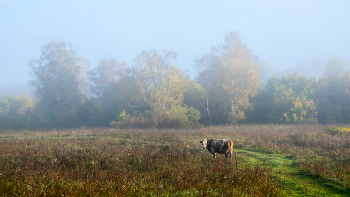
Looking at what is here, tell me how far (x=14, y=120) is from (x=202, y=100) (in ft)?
119

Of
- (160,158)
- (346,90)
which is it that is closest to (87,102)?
(160,158)

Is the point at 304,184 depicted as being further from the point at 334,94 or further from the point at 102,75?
the point at 102,75

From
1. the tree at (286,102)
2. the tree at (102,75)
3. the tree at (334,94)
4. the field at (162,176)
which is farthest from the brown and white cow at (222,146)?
the tree at (102,75)

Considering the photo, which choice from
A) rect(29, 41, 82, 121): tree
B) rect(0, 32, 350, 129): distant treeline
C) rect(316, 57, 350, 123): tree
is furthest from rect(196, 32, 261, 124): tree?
rect(29, 41, 82, 121): tree

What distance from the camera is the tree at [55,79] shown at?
146 ft

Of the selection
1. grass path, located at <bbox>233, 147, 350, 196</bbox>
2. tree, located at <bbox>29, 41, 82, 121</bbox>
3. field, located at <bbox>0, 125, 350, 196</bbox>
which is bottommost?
grass path, located at <bbox>233, 147, 350, 196</bbox>

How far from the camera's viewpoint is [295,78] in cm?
3969

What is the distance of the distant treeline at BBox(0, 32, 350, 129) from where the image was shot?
112 ft

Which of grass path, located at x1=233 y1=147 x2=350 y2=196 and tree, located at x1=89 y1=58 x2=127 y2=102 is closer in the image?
grass path, located at x1=233 y1=147 x2=350 y2=196

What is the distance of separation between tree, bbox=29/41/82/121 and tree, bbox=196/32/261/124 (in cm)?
3128

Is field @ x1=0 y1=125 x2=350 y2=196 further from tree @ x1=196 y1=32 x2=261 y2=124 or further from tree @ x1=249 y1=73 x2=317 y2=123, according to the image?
tree @ x1=249 y1=73 x2=317 y2=123

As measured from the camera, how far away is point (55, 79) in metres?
45.1

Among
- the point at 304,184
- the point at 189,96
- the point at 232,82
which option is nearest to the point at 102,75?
the point at 189,96

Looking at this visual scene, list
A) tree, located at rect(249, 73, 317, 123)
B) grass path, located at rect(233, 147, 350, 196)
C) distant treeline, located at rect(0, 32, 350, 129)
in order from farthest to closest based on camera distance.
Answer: tree, located at rect(249, 73, 317, 123) → distant treeline, located at rect(0, 32, 350, 129) → grass path, located at rect(233, 147, 350, 196)
